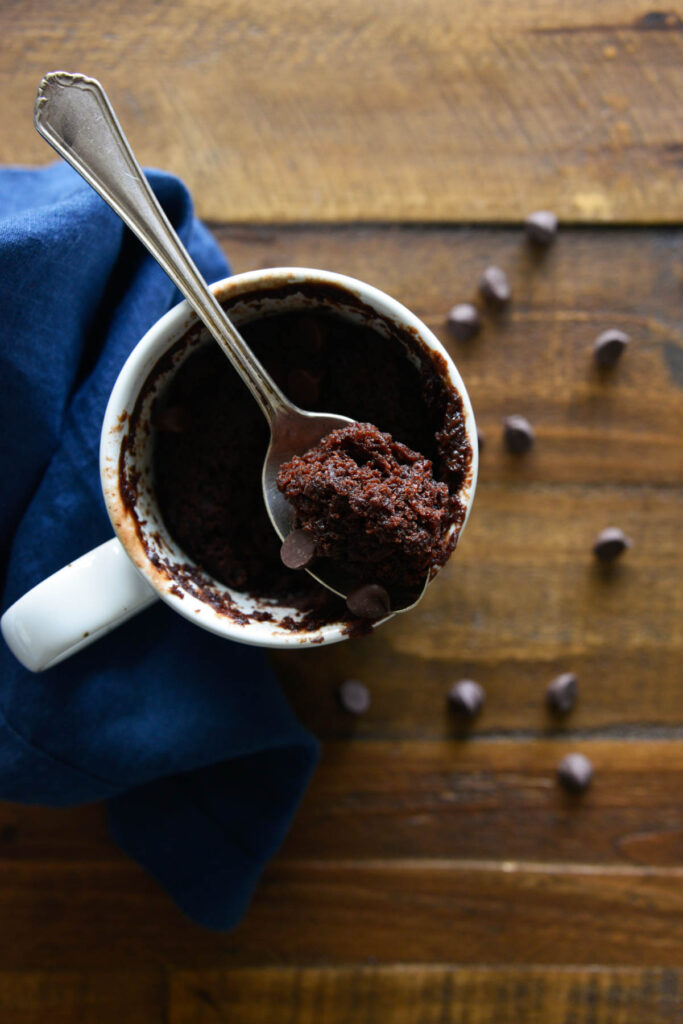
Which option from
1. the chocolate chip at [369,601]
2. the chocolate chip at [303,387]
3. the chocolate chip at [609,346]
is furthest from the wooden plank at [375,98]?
the chocolate chip at [369,601]

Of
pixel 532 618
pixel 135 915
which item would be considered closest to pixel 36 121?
pixel 532 618

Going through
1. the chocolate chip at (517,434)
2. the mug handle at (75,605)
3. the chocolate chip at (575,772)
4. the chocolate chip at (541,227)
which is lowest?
the chocolate chip at (575,772)

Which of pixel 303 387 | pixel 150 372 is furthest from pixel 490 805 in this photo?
pixel 150 372

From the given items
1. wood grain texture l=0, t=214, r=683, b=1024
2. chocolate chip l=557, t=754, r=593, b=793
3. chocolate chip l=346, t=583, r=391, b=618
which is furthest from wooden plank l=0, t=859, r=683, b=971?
chocolate chip l=346, t=583, r=391, b=618

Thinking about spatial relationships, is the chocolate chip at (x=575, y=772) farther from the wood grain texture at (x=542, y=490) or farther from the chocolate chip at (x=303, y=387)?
the chocolate chip at (x=303, y=387)

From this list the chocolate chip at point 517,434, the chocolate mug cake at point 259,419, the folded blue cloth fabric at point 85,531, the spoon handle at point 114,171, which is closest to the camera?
the spoon handle at point 114,171

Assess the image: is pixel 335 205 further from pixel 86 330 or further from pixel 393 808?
pixel 393 808
